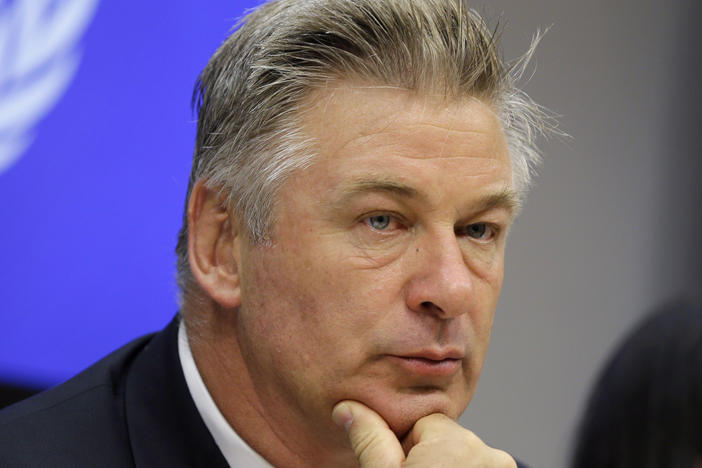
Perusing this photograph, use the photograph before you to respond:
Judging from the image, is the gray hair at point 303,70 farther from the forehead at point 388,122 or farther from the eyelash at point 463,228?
the eyelash at point 463,228

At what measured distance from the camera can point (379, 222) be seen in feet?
6.17

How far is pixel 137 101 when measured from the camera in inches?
109

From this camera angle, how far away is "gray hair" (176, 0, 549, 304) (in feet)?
6.30

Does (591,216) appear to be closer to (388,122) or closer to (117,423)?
(388,122)

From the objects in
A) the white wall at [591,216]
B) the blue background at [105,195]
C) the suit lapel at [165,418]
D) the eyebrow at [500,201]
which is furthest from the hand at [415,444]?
the white wall at [591,216]

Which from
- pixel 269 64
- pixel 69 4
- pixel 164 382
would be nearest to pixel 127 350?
pixel 164 382

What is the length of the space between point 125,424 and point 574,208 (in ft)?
8.65

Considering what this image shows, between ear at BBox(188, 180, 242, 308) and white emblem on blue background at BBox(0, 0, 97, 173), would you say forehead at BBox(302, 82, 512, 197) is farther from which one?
white emblem on blue background at BBox(0, 0, 97, 173)

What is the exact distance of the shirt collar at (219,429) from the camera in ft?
6.65

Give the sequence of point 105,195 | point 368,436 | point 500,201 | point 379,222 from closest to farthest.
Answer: point 368,436, point 379,222, point 500,201, point 105,195

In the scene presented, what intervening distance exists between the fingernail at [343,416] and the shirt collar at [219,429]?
28 cm

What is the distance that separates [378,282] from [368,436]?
31cm

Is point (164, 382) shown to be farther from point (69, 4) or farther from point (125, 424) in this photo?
point (69, 4)

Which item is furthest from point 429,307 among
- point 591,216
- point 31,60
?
point 591,216
